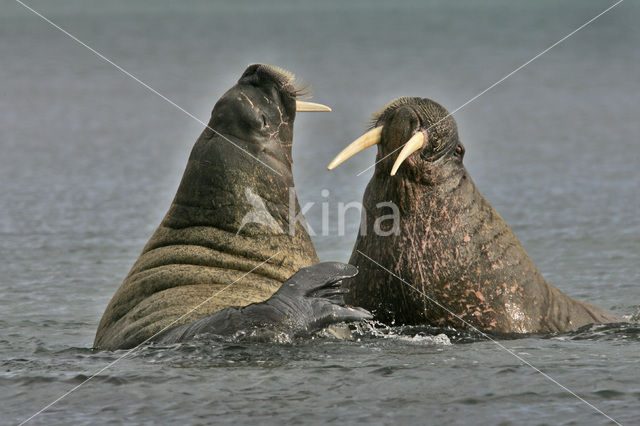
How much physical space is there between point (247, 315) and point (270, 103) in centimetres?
233

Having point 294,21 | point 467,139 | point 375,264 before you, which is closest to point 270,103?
point 375,264

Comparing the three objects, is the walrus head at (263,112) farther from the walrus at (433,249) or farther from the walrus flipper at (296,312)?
the walrus flipper at (296,312)

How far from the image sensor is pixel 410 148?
317 inches

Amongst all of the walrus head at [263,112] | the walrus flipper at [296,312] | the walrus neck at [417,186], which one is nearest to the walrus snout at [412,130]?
the walrus neck at [417,186]

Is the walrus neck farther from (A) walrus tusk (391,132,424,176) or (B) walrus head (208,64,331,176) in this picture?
(B) walrus head (208,64,331,176)

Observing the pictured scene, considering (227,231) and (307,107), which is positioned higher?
(307,107)

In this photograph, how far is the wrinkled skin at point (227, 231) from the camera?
27.0 ft

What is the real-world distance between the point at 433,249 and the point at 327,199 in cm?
907

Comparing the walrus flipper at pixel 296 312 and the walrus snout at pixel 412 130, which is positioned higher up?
the walrus snout at pixel 412 130

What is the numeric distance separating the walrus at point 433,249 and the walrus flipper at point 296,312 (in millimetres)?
930

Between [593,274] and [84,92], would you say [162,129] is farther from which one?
[593,274]

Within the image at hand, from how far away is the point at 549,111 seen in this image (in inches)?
1059

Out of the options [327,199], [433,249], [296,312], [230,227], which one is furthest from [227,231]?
[327,199]

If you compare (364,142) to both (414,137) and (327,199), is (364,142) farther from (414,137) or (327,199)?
(327,199)
